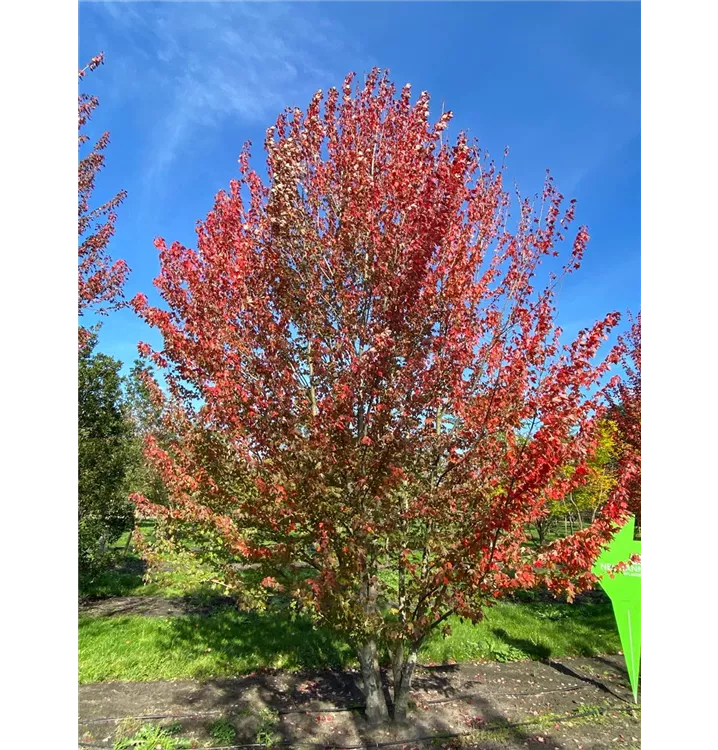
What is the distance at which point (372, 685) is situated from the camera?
4516 mm

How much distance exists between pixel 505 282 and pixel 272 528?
10.4 ft

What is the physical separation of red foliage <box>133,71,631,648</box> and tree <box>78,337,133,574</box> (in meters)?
5.05

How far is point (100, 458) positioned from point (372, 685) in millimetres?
6827

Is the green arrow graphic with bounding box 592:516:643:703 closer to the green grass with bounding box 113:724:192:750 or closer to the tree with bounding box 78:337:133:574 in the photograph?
the green grass with bounding box 113:724:192:750

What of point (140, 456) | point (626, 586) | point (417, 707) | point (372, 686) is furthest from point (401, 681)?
point (140, 456)

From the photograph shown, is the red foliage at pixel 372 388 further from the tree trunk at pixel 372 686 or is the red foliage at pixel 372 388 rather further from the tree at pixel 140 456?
the tree at pixel 140 456

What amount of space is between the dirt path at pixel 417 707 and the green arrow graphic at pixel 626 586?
2.83 feet

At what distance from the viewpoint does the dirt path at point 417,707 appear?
14.7 feet

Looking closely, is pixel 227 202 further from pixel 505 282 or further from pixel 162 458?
pixel 505 282

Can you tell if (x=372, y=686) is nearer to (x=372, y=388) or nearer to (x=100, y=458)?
(x=372, y=388)

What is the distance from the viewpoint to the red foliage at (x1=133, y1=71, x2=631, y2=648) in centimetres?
314

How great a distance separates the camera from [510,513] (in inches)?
116

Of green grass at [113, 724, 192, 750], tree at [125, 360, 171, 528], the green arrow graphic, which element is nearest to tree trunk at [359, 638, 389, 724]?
green grass at [113, 724, 192, 750]
